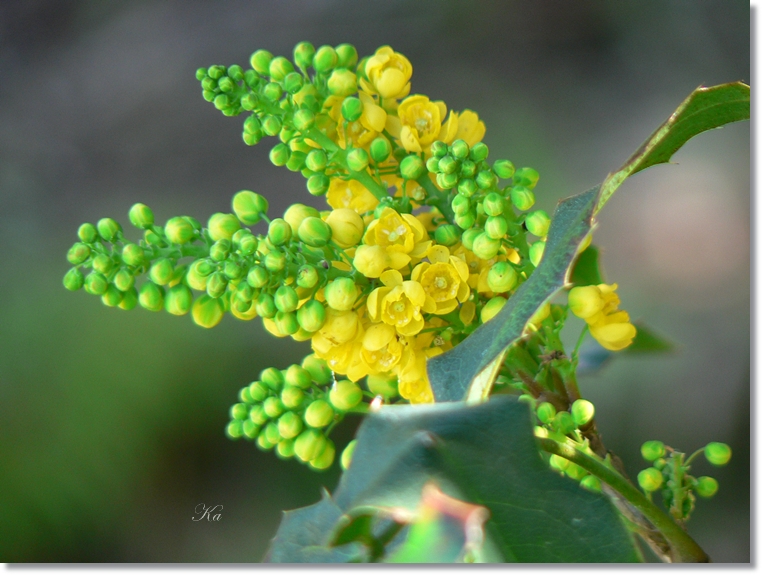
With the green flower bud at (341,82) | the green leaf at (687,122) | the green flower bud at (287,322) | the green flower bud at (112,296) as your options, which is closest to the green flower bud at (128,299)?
the green flower bud at (112,296)

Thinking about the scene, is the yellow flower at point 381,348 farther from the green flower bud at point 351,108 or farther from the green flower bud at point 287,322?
the green flower bud at point 351,108

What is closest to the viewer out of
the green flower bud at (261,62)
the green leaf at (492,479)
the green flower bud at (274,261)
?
the green leaf at (492,479)

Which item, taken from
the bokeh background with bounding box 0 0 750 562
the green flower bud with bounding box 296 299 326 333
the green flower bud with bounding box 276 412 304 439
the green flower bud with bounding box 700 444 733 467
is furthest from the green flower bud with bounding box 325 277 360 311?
the bokeh background with bounding box 0 0 750 562

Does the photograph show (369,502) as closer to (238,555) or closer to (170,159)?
(238,555)

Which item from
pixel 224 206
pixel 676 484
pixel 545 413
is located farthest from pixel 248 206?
pixel 224 206

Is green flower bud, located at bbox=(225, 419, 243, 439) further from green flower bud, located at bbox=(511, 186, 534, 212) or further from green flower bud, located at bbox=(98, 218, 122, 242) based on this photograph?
green flower bud, located at bbox=(511, 186, 534, 212)

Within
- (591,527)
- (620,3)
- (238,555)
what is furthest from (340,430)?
(620,3)
